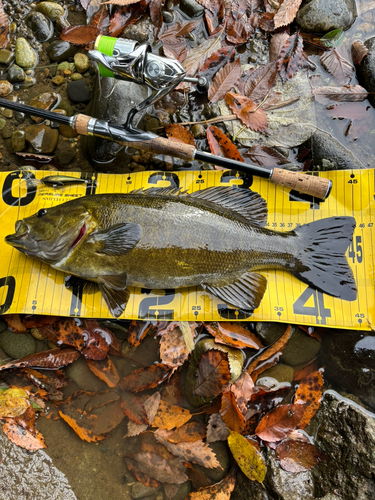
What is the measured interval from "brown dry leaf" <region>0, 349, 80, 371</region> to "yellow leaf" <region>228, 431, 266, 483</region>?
1.90m

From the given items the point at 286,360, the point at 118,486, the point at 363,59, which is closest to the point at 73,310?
the point at 118,486

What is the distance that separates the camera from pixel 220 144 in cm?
419

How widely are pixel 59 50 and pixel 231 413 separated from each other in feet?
15.8

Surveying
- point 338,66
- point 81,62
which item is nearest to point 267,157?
point 338,66

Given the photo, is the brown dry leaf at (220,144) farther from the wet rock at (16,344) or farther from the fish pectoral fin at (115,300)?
the wet rock at (16,344)

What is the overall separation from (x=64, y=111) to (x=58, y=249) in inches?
79.6

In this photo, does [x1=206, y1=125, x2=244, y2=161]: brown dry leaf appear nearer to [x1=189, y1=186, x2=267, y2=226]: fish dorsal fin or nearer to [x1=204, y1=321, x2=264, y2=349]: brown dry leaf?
[x1=189, y1=186, x2=267, y2=226]: fish dorsal fin

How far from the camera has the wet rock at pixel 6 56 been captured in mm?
4551

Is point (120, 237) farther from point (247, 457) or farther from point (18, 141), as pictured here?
point (247, 457)

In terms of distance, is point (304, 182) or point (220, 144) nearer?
point (304, 182)

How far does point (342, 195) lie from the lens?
153 inches

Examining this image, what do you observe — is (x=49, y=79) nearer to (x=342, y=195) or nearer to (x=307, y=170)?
(x=307, y=170)

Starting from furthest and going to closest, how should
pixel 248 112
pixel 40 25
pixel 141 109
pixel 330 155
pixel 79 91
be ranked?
pixel 40 25, pixel 79 91, pixel 248 112, pixel 330 155, pixel 141 109

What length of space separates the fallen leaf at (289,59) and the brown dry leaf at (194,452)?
14.0 feet
